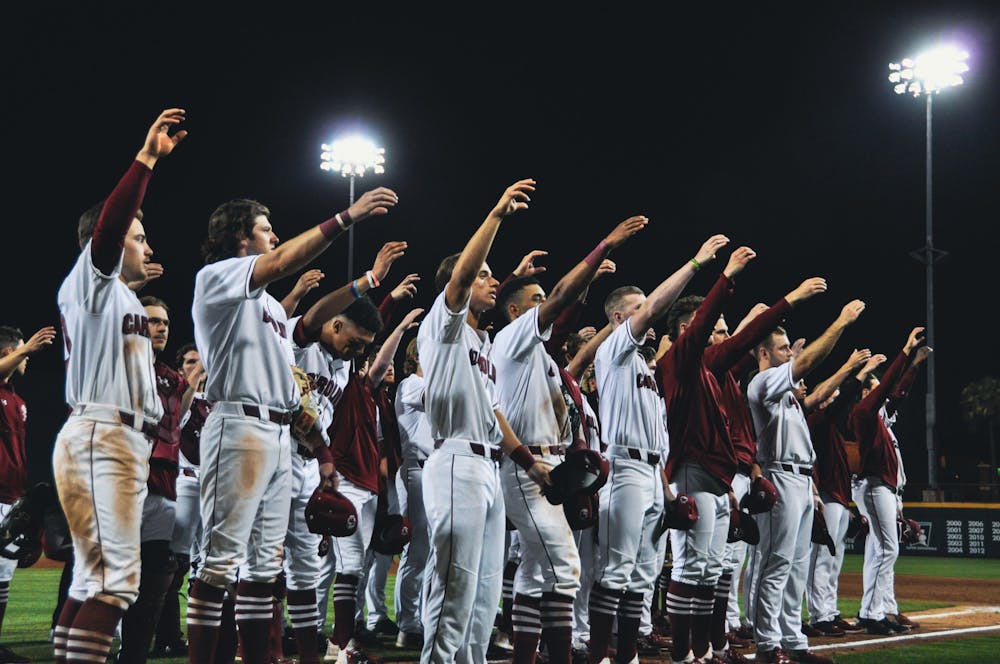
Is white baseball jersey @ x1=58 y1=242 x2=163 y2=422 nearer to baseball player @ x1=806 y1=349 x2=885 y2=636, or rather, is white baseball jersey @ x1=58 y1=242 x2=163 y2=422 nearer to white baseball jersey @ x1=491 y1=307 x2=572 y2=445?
white baseball jersey @ x1=491 y1=307 x2=572 y2=445

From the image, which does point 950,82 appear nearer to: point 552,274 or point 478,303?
point 552,274

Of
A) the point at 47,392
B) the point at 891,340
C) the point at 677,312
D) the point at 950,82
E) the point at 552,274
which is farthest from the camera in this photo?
the point at 891,340

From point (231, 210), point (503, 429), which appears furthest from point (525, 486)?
point (231, 210)

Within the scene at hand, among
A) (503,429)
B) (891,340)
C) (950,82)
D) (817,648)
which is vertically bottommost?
(817,648)

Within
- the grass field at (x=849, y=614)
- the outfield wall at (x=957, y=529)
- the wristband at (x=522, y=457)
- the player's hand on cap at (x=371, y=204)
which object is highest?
the player's hand on cap at (x=371, y=204)

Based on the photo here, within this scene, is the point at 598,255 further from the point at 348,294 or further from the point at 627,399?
the point at 348,294

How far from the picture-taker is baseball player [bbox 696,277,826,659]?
6732mm

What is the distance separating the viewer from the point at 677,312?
7.55 metres

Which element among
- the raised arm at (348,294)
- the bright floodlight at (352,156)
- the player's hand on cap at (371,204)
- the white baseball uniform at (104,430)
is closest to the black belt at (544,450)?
the raised arm at (348,294)

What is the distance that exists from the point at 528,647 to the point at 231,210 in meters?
2.74

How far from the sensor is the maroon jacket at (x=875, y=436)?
32.2 feet

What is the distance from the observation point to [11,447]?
25.9 feet

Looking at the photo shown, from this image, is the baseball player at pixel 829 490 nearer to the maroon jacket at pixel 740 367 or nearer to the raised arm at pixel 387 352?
the maroon jacket at pixel 740 367

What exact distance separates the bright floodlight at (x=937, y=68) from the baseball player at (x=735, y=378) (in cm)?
2142
